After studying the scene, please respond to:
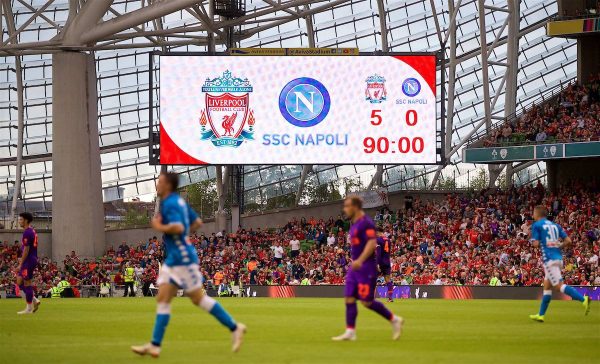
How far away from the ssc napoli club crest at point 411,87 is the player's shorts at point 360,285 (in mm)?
30776

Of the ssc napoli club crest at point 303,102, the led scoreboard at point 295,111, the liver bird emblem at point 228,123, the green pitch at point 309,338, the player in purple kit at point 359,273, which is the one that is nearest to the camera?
the green pitch at point 309,338

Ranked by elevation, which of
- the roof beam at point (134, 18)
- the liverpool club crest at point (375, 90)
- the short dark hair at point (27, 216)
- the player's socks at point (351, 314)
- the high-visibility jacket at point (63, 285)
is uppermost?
the roof beam at point (134, 18)

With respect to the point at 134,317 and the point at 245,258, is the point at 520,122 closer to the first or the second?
the point at 245,258

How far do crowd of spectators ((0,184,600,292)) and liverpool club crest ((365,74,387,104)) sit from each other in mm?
6191

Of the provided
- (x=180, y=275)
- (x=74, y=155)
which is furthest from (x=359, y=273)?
(x=74, y=155)

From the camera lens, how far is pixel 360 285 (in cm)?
1430

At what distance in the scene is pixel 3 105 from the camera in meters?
65.0

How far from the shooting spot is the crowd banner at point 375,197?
5378cm

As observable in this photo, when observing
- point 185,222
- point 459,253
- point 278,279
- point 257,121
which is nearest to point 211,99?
point 257,121

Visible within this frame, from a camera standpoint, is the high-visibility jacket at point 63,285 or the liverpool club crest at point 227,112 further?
the liverpool club crest at point 227,112

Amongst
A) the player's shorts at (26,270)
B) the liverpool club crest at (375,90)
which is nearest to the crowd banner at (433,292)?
the liverpool club crest at (375,90)

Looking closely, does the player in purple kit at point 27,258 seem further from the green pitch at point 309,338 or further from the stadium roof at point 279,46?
the stadium roof at point 279,46

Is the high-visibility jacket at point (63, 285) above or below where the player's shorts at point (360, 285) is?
below

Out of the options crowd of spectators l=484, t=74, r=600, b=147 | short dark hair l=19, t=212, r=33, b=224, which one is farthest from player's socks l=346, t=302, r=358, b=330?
crowd of spectators l=484, t=74, r=600, b=147
